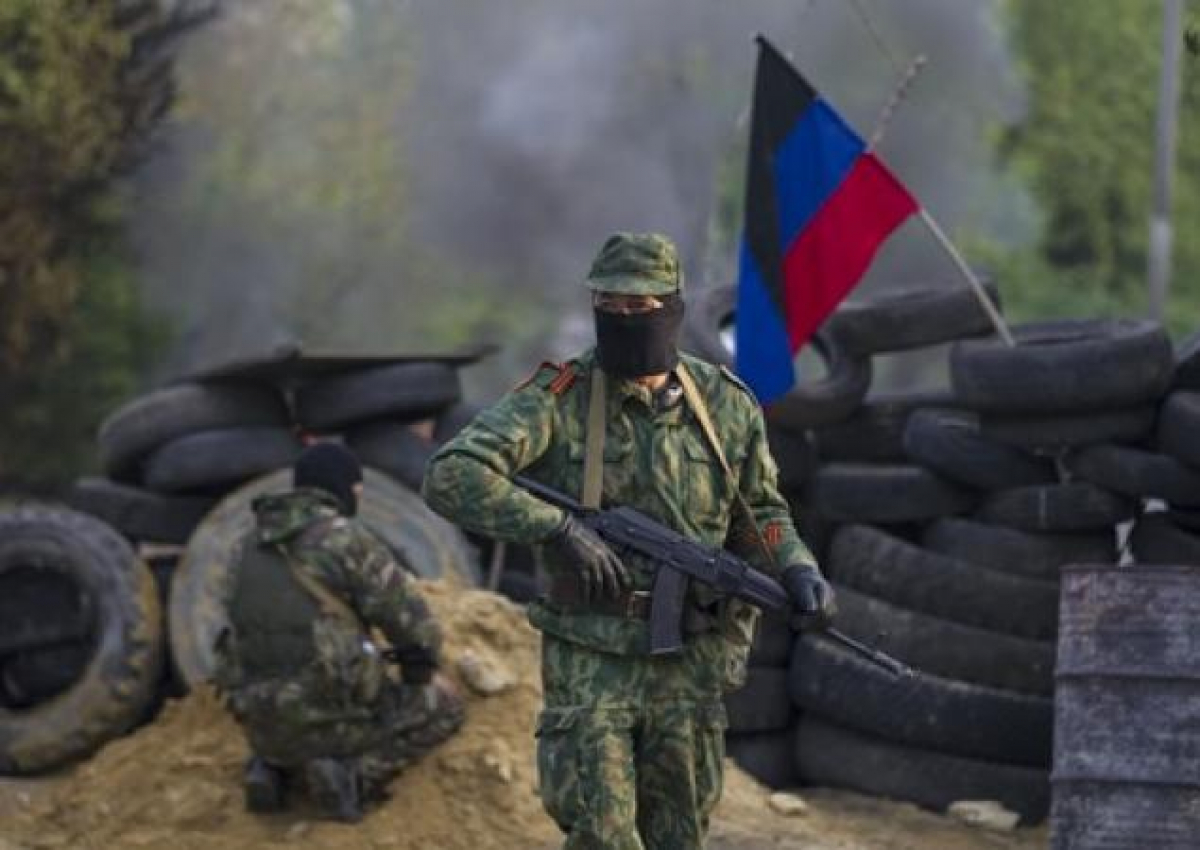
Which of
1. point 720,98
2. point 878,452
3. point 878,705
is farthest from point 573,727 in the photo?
point 720,98

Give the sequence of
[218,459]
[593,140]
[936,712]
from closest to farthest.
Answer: [936,712]
[218,459]
[593,140]

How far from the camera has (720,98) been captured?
33.9 meters

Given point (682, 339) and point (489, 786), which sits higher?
point (682, 339)

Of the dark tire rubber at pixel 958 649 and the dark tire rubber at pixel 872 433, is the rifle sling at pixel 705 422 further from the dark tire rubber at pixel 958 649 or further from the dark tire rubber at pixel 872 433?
the dark tire rubber at pixel 872 433

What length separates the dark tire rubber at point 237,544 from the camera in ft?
32.8

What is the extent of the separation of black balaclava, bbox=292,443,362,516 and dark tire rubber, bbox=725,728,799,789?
202 cm

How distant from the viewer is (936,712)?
9094mm

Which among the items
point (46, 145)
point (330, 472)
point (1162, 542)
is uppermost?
point (46, 145)

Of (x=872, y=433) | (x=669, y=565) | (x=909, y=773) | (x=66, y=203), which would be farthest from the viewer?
(x=66, y=203)

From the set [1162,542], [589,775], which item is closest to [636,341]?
[589,775]

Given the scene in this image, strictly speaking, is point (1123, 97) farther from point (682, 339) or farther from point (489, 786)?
point (489, 786)

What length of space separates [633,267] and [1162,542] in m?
3.65

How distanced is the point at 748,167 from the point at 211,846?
3.21 m

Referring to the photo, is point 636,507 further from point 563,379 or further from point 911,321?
point 911,321
